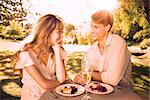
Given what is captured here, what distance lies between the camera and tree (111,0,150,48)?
2271mm

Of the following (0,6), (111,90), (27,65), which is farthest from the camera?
(0,6)

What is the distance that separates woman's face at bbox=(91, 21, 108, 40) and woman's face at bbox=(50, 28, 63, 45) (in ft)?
0.85

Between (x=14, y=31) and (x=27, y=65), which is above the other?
(x=14, y=31)

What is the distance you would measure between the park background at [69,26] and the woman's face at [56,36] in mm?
43

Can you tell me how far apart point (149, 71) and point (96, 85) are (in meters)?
0.59

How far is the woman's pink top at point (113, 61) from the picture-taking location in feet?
7.16

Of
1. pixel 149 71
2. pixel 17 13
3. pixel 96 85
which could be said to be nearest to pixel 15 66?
pixel 17 13

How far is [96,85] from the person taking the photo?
1.97m

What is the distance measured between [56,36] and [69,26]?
13cm

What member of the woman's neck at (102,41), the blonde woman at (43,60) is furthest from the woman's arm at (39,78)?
the woman's neck at (102,41)

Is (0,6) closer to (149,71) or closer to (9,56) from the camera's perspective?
(9,56)

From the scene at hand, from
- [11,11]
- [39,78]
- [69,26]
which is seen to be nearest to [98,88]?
[39,78]

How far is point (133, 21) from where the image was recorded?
2.30 metres

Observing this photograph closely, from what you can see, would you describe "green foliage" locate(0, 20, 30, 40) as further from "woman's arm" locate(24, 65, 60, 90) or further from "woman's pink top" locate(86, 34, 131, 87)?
"woman's pink top" locate(86, 34, 131, 87)
